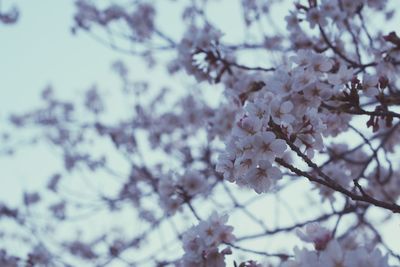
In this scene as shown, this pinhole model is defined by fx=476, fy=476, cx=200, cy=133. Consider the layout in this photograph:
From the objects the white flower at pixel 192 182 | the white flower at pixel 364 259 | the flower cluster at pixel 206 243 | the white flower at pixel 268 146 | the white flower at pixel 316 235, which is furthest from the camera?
the white flower at pixel 192 182

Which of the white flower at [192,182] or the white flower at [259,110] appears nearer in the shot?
the white flower at [259,110]

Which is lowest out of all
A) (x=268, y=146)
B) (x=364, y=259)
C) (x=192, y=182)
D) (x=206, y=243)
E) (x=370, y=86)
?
(x=364, y=259)

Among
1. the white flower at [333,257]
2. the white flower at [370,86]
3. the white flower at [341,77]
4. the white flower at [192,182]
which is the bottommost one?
the white flower at [333,257]

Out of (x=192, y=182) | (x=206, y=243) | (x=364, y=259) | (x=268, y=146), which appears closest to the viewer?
(x=364, y=259)

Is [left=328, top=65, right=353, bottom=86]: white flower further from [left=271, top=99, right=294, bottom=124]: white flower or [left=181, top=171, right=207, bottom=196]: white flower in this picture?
[left=181, top=171, right=207, bottom=196]: white flower

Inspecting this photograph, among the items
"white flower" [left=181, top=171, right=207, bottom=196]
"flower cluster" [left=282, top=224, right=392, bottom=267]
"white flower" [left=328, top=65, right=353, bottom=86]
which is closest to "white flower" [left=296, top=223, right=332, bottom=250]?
"flower cluster" [left=282, top=224, right=392, bottom=267]

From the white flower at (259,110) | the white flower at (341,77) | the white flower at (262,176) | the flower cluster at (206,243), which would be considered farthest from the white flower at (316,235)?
the white flower at (341,77)

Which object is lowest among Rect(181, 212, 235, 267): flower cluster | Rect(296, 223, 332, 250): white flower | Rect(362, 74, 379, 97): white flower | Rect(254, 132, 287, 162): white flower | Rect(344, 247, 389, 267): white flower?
Rect(344, 247, 389, 267): white flower

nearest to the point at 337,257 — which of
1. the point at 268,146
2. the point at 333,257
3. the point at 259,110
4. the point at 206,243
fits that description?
the point at 333,257

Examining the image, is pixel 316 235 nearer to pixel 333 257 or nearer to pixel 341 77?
pixel 333 257

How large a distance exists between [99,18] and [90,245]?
13.2ft

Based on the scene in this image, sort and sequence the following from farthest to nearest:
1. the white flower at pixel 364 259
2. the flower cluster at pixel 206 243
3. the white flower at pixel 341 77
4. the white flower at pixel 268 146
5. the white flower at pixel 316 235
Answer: the white flower at pixel 341 77, the flower cluster at pixel 206 243, the white flower at pixel 268 146, the white flower at pixel 316 235, the white flower at pixel 364 259

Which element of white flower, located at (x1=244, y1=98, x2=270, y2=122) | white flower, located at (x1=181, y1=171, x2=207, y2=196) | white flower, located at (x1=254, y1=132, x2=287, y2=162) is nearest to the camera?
white flower, located at (x1=254, y1=132, x2=287, y2=162)

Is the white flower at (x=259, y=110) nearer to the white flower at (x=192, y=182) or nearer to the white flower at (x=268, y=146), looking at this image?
the white flower at (x=268, y=146)
